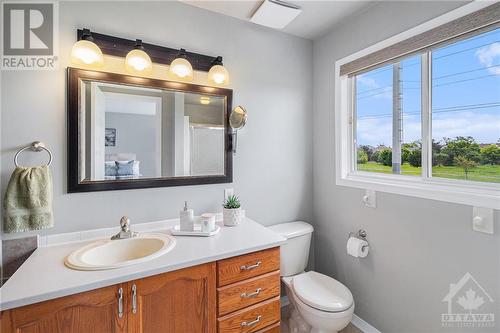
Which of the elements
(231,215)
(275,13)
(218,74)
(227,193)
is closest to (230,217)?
(231,215)

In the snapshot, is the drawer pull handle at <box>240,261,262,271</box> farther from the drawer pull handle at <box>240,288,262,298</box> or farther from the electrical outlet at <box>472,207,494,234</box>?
the electrical outlet at <box>472,207,494,234</box>

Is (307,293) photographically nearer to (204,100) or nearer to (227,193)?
(227,193)

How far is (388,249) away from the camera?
1638 millimetres

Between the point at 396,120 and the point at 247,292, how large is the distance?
1540mm

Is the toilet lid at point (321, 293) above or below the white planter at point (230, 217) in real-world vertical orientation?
below

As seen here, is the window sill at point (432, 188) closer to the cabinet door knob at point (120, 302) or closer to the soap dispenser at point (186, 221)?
the soap dispenser at point (186, 221)

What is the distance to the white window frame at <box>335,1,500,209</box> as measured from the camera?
1.24 metres

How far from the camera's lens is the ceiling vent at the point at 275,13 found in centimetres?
165

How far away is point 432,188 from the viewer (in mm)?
1426

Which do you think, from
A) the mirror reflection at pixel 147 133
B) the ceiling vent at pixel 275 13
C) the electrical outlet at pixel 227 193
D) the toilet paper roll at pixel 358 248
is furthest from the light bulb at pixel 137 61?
the toilet paper roll at pixel 358 248

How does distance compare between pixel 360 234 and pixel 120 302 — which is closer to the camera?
pixel 120 302

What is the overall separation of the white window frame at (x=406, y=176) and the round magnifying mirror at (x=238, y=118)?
2.71 feet

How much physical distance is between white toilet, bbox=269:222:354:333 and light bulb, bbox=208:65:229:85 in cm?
123

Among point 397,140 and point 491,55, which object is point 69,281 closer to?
point 397,140
